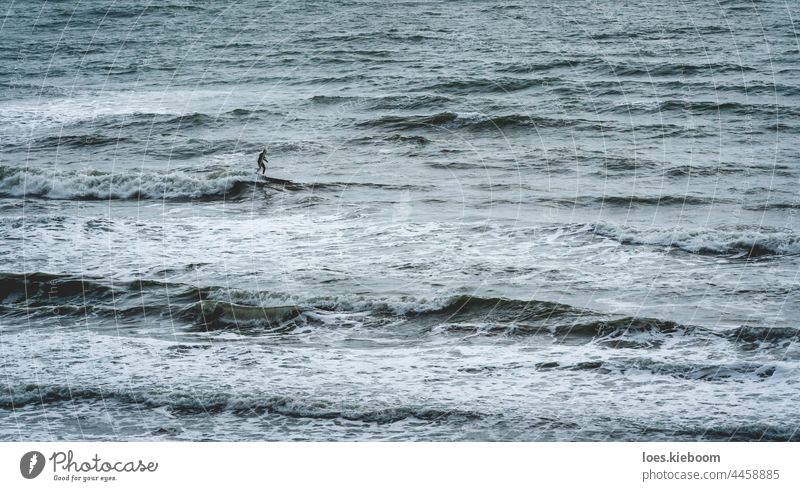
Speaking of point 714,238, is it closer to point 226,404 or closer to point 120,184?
point 226,404

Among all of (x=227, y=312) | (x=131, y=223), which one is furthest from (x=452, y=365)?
(x=131, y=223)

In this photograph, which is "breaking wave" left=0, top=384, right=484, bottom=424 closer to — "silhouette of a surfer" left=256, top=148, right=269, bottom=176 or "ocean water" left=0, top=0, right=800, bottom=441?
"ocean water" left=0, top=0, right=800, bottom=441

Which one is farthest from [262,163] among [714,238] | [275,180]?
[714,238]

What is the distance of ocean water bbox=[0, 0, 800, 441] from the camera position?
1214 cm

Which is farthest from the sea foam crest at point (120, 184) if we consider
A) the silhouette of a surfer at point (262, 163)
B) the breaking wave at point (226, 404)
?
the breaking wave at point (226, 404)

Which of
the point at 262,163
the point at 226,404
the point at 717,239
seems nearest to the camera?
the point at 226,404

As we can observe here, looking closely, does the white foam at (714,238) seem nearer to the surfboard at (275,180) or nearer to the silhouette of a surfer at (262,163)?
the surfboard at (275,180)

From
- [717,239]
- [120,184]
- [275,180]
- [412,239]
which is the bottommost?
[120,184]

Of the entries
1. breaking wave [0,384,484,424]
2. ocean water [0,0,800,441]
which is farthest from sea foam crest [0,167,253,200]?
breaking wave [0,384,484,424]

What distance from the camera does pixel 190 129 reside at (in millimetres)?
29750

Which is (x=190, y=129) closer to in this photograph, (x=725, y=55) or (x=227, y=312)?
(x=227, y=312)

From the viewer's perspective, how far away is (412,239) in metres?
18.9

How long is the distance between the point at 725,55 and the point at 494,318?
24429mm

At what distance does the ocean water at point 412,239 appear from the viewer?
39.8 feet
